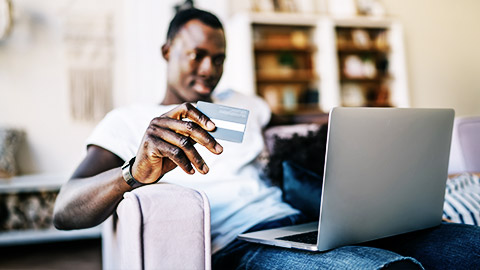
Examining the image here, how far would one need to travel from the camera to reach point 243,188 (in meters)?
1.31

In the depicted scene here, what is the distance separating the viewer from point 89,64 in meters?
3.55

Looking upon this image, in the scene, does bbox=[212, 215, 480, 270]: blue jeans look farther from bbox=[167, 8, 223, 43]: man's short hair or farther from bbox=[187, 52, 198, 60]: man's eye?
bbox=[167, 8, 223, 43]: man's short hair

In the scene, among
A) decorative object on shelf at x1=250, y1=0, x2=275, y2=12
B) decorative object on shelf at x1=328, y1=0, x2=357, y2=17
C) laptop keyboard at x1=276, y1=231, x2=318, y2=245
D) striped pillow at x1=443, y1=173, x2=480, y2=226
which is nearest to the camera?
laptop keyboard at x1=276, y1=231, x2=318, y2=245

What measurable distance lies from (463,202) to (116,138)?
1.07 meters

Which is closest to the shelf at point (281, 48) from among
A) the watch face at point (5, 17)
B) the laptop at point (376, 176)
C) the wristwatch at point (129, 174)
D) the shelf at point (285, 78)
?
the shelf at point (285, 78)

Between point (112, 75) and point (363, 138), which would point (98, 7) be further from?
point (363, 138)

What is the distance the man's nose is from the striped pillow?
2.84 feet

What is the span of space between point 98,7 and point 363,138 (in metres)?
3.32

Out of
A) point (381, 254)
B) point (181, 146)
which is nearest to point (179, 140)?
point (181, 146)

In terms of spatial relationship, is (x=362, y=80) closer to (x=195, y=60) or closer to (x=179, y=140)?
(x=195, y=60)

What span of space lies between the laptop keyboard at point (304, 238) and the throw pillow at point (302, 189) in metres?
0.20

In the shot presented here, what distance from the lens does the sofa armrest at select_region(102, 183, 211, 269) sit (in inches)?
32.9

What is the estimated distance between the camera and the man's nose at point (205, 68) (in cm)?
141

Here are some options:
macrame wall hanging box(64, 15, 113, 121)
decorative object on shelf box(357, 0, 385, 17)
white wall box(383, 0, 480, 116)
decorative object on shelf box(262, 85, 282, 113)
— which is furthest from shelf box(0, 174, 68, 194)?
white wall box(383, 0, 480, 116)
